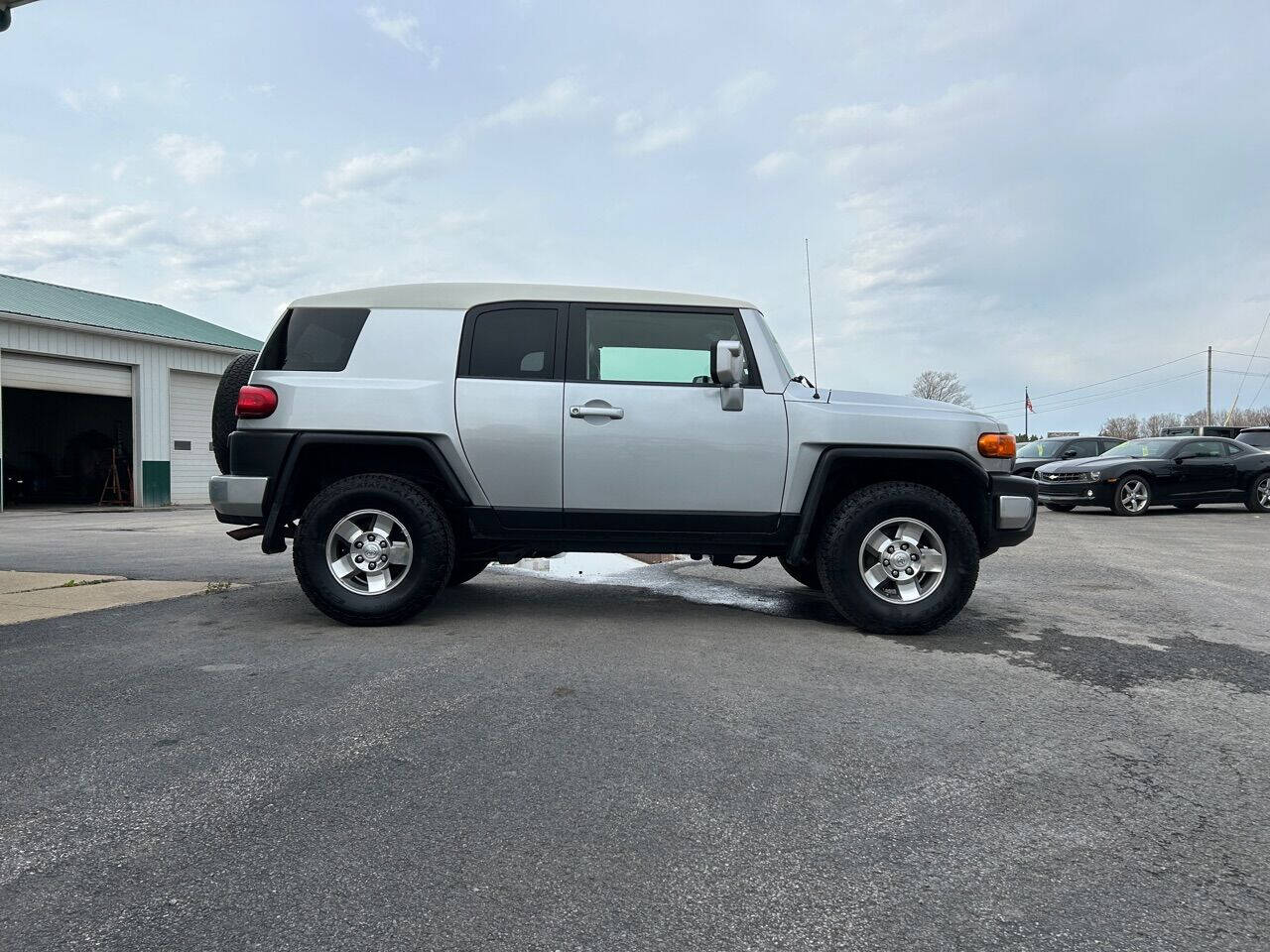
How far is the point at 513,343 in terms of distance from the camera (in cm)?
505

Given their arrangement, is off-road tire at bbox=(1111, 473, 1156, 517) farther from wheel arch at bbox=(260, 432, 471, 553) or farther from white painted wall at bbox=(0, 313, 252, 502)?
white painted wall at bbox=(0, 313, 252, 502)

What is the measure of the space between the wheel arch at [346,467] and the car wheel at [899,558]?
2306 mm

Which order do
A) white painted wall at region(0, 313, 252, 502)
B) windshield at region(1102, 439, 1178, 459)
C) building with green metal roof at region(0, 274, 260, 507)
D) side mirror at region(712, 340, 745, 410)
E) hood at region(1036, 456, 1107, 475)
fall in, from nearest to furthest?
side mirror at region(712, 340, 745, 410) → hood at region(1036, 456, 1107, 475) → windshield at region(1102, 439, 1178, 459) → white painted wall at region(0, 313, 252, 502) → building with green metal roof at region(0, 274, 260, 507)

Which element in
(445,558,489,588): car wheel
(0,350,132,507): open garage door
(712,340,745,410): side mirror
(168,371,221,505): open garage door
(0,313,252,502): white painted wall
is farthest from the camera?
(0,350,132,507): open garage door

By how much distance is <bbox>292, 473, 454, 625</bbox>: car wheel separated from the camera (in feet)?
16.0

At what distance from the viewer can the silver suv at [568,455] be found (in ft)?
16.0

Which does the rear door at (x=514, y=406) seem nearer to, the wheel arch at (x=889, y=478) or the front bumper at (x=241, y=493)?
the front bumper at (x=241, y=493)

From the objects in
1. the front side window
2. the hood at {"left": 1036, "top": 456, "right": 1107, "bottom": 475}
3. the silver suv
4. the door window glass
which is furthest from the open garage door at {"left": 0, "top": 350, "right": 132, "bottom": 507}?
the door window glass

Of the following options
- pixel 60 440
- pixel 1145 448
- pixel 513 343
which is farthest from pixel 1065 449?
pixel 60 440

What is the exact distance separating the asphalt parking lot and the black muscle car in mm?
10589

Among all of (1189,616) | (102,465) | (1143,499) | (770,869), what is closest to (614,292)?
(770,869)

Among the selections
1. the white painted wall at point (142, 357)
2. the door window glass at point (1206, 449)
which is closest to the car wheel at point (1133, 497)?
the door window glass at point (1206, 449)

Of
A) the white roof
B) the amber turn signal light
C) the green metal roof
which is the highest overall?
the green metal roof

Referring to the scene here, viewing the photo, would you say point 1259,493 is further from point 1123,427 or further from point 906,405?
point 1123,427
